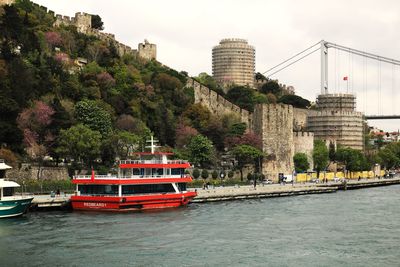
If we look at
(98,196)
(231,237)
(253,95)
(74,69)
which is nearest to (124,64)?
(74,69)

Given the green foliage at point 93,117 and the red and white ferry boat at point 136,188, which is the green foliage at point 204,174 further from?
the red and white ferry boat at point 136,188

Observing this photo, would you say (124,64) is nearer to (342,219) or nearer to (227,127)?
(227,127)

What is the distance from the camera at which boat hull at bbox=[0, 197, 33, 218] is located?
44281mm

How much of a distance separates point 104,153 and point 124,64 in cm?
2840

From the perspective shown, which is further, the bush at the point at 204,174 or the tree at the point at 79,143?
the bush at the point at 204,174

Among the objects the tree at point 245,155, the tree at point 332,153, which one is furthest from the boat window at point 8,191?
the tree at point 332,153

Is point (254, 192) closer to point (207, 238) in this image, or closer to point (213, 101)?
point (207, 238)

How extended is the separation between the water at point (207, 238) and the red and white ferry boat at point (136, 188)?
5.41 ft

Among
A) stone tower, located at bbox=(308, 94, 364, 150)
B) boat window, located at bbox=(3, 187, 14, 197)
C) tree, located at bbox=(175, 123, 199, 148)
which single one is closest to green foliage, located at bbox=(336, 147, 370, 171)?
stone tower, located at bbox=(308, 94, 364, 150)

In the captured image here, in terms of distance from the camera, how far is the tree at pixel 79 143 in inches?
2391

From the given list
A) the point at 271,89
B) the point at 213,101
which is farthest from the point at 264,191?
the point at 271,89

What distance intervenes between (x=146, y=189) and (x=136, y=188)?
921 mm

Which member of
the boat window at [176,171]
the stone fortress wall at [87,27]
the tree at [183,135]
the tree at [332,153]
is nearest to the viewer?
the boat window at [176,171]

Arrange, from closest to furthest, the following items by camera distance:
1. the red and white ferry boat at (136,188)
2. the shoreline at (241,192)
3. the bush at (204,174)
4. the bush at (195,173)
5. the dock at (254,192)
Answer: the red and white ferry boat at (136,188) → the shoreline at (241,192) → the dock at (254,192) → the bush at (195,173) → the bush at (204,174)
